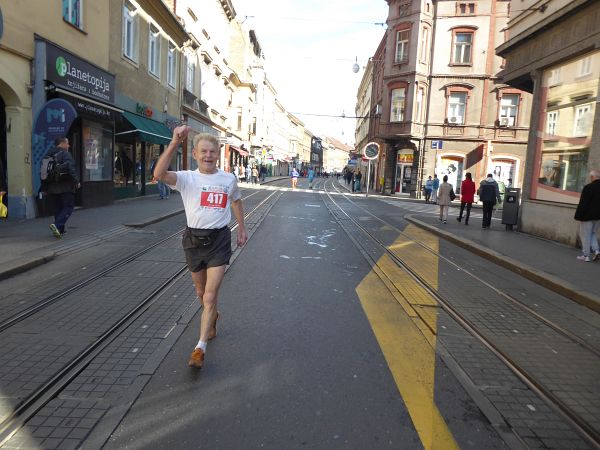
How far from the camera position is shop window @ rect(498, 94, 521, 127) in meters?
30.5

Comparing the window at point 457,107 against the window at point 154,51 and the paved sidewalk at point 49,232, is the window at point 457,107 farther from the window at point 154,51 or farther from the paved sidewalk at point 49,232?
the paved sidewalk at point 49,232

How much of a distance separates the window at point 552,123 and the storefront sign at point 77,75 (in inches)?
499

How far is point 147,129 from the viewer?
A: 58.3 feet

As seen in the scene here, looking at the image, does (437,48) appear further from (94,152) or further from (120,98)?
Answer: (94,152)

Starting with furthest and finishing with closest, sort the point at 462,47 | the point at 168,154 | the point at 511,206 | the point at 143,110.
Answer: the point at 462,47, the point at 143,110, the point at 511,206, the point at 168,154

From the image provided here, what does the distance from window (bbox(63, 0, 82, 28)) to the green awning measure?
348 cm

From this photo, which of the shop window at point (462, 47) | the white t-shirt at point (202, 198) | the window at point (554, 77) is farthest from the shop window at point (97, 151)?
the shop window at point (462, 47)

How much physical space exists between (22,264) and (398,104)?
29652 mm

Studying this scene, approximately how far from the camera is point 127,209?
48.2ft

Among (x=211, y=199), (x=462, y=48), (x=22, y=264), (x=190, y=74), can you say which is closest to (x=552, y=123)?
(x=211, y=199)

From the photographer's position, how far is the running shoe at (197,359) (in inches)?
144

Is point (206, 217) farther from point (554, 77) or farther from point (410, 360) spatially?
point (554, 77)

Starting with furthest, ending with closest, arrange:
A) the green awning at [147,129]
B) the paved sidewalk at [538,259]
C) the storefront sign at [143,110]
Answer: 1. the storefront sign at [143,110]
2. the green awning at [147,129]
3. the paved sidewalk at [538,259]

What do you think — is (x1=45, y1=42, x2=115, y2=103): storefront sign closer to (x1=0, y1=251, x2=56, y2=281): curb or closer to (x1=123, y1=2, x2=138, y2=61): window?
(x1=123, y1=2, x2=138, y2=61): window
